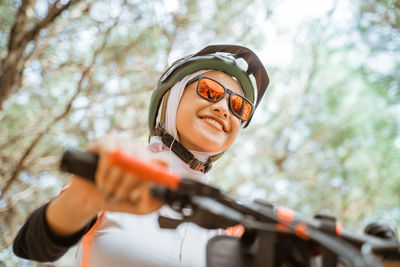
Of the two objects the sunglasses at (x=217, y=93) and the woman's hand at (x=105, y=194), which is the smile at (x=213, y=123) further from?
the woman's hand at (x=105, y=194)

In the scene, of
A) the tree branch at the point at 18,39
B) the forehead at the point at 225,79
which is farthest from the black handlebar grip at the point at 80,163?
the tree branch at the point at 18,39

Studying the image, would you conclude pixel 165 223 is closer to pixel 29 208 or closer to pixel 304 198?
pixel 29 208

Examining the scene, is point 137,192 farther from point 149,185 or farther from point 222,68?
point 222,68

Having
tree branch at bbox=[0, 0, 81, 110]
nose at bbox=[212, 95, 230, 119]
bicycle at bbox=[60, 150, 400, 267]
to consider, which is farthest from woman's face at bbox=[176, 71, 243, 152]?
tree branch at bbox=[0, 0, 81, 110]

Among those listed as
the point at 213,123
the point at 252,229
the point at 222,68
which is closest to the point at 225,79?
the point at 222,68

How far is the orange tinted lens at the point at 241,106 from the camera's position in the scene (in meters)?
1.85

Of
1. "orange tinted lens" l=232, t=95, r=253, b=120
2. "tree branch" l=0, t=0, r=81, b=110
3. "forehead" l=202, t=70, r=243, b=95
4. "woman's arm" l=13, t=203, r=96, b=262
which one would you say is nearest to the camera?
"woman's arm" l=13, t=203, r=96, b=262

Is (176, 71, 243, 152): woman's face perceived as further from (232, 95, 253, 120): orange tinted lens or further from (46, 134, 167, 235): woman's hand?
(46, 134, 167, 235): woman's hand

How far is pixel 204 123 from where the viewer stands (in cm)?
172

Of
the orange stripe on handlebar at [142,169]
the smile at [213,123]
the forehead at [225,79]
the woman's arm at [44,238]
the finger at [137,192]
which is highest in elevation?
the forehead at [225,79]

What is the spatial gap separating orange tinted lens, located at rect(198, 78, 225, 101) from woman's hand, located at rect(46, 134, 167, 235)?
36.4 inches

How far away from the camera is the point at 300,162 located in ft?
24.4

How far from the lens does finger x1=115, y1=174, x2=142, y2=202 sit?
2.61 feet

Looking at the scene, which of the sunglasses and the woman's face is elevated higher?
the sunglasses
